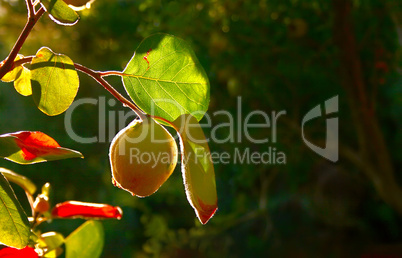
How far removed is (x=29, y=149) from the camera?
0.21m

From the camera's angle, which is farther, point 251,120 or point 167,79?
point 251,120

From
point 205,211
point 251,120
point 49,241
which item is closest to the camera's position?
point 205,211

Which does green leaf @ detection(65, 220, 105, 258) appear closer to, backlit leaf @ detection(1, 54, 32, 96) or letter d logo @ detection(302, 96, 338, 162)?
backlit leaf @ detection(1, 54, 32, 96)

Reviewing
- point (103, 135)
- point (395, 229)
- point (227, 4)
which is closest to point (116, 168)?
point (227, 4)

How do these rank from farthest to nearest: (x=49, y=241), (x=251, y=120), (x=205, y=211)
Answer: (x=251, y=120), (x=49, y=241), (x=205, y=211)

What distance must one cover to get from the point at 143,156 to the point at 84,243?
0.13 meters

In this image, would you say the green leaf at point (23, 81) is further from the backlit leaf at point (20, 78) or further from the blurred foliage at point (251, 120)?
the blurred foliage at point (251, 120)

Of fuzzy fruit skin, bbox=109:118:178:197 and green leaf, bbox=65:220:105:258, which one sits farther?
green leaf, bbox=65:220:105:258

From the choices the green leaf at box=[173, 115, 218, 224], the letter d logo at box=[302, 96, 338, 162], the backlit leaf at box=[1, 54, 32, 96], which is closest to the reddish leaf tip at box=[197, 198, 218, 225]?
the green leaf at box=[173, 115, 218, 224]

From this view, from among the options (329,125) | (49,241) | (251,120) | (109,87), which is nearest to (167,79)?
(109,87)

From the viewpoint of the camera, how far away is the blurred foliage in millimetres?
1248

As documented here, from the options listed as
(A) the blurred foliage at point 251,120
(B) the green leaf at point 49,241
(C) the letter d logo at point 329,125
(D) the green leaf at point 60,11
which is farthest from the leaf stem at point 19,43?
(C) the letter d logo at point 329,125

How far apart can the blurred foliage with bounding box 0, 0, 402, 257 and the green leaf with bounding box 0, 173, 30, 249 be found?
884mm

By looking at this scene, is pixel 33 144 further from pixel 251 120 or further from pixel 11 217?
pixel 251 120
